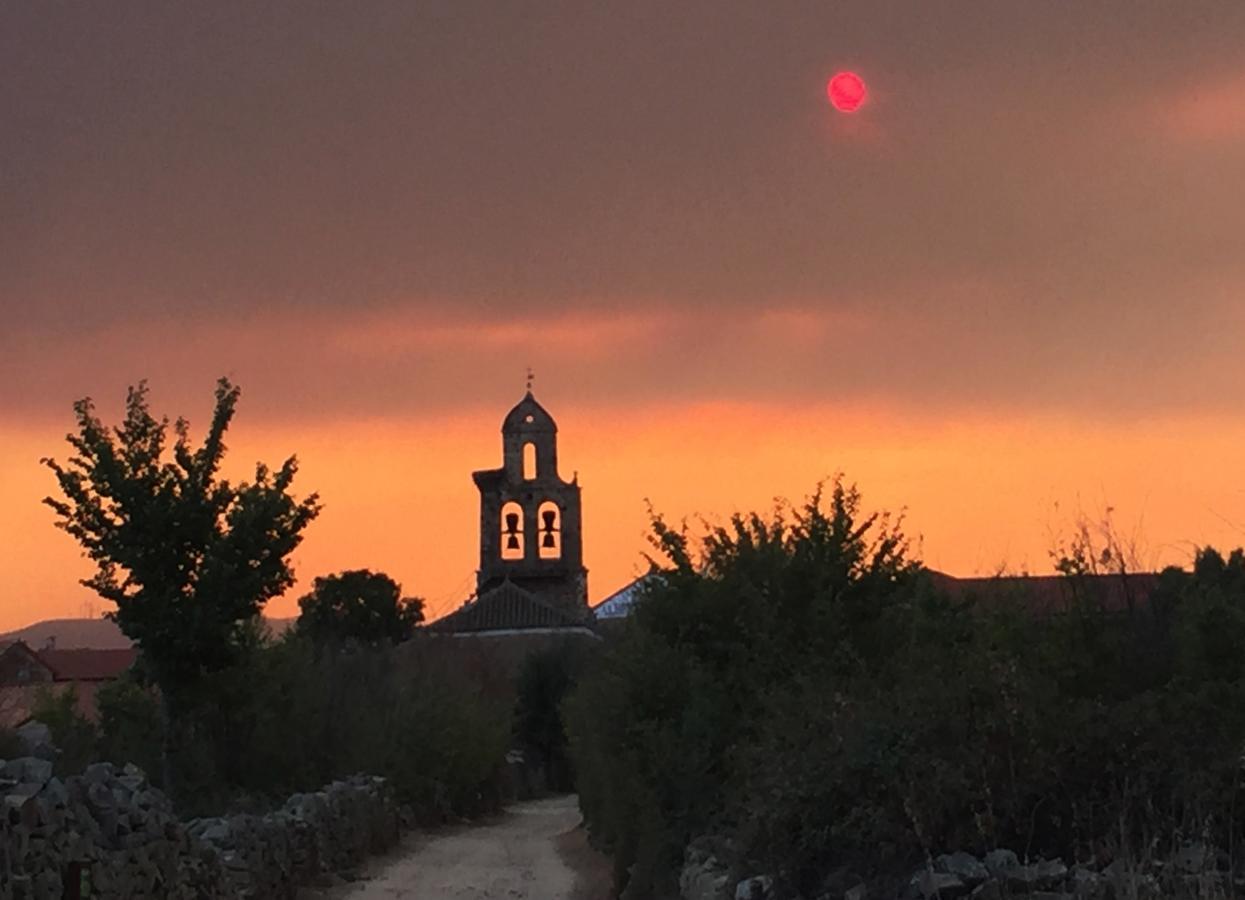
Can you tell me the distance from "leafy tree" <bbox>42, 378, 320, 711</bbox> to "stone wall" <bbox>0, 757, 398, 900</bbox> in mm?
3184

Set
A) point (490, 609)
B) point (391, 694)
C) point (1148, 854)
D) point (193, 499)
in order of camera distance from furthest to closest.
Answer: point (490, 609)
point (391, 694)
point (193, 499)
point (1148, 854)

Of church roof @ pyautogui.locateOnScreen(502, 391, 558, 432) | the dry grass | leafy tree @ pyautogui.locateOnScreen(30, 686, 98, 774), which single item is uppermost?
church roof @ pyautogui.locateOnScreen(502, 391, 558, 432)

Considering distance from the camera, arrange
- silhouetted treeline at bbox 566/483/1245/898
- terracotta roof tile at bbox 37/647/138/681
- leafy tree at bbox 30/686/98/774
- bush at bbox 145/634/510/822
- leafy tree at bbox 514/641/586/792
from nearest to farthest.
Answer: silhouetted treeline at bbox 566/483/1245/898
leafy tree at bbox 30/686/98/774
bush at bbox 145/634/510/822
leafy tree at bbox 514/641/586/792
terracotta roof tile at bbox 37/647/138/681

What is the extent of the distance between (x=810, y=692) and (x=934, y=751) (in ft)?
10.6

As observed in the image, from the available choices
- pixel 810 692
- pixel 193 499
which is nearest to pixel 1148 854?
pixel 810 692

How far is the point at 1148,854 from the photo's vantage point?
1145 centimetres

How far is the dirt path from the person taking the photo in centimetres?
2647

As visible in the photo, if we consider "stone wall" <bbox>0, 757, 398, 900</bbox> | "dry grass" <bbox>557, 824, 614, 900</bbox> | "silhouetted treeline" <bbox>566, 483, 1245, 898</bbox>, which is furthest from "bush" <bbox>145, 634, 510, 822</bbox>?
"silhouetted treeline" <bbox>566, 483, 1245, 898</bbox>

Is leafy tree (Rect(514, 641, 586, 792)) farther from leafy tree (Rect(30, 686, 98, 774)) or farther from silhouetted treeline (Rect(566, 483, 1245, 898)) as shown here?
silhouetted treeline (Rect(566, 483, 1245, 898))

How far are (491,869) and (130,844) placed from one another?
47.4 ft

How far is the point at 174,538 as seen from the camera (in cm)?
2767

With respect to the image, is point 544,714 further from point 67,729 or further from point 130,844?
point 130,844

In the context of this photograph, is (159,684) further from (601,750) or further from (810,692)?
(810,692)

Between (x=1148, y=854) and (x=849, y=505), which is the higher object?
(x=849, y=505)
